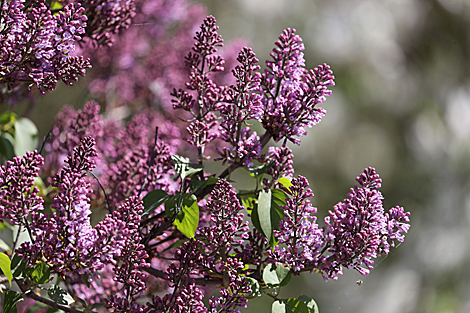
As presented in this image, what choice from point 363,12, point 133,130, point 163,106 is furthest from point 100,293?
point 363,12

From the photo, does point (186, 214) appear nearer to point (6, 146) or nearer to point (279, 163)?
point (279, 163)

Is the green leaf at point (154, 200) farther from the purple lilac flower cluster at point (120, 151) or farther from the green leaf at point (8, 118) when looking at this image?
the green leaf at point (8, 118)

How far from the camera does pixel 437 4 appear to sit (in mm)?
959

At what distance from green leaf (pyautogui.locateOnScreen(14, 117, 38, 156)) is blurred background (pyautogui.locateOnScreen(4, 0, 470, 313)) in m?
0.55

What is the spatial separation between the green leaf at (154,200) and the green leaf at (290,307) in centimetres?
9

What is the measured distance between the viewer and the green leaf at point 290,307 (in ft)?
0.84

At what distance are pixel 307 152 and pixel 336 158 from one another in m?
0.06

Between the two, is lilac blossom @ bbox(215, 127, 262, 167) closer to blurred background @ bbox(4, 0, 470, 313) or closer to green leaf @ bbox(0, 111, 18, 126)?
green leaf @ bbox(0, 111, 18, 126)

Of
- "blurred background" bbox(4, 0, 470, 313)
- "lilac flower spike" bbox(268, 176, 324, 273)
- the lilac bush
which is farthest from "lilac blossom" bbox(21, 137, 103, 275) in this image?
"blurred background" bbox(4, 0, 470, 313)

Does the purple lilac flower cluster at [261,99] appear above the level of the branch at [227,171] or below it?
above

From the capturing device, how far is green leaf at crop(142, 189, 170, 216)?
269mm

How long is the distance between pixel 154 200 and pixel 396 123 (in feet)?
2.51

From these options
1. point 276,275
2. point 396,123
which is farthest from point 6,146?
point 396,123

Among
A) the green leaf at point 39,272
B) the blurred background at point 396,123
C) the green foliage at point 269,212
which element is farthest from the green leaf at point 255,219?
the blurred background at point 396,123
